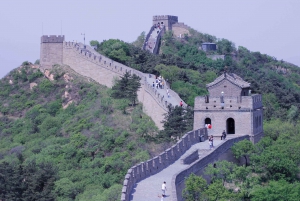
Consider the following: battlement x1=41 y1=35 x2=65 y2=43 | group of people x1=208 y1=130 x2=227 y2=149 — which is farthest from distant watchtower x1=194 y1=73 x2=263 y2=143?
battlement x1=41 y1=35 x2=65 y2=43

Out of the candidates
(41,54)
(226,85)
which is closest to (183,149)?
(226,85)

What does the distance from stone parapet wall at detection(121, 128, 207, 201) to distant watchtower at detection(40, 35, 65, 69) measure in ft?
71.7

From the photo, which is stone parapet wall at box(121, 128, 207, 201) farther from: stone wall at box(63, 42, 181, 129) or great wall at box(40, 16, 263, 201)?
stone wall at box(63, 42, 181, 129)

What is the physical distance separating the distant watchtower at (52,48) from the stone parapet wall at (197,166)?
22520 millimetres

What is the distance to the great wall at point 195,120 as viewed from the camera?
1795 centimetres

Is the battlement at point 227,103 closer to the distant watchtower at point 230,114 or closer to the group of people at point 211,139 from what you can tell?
the distant watchtower at point 230,114

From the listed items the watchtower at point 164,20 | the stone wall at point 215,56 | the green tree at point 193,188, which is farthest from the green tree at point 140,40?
the green tree at point 193,188

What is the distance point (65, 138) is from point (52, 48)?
10548 mm

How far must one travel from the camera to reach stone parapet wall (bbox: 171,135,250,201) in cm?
1733

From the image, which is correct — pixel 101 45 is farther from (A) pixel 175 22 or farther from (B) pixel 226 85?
(B) pixel 226 85

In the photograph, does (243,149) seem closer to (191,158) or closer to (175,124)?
(191,158)

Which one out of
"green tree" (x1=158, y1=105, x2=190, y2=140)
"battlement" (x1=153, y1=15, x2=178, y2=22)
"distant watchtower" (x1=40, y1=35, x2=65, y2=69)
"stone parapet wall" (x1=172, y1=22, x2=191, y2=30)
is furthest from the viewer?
"stone parapet wall" (x1=172, y1=22, x2=191, y2=30)

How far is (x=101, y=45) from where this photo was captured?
5131 cm

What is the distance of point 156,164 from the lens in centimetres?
1970
